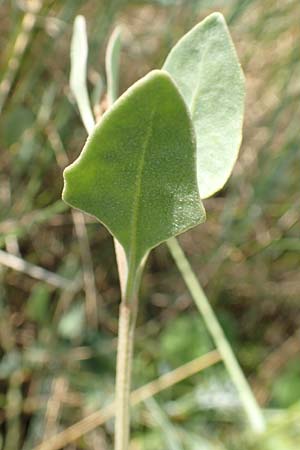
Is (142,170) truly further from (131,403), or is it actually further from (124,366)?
(131,403)

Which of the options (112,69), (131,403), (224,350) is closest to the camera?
(112,69)

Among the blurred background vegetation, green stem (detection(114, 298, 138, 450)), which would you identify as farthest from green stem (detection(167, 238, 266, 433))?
green stem (detection(114, 298, 138, 450))

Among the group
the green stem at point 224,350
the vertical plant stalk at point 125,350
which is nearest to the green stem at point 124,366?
the vertical plant stalk at point 125,350

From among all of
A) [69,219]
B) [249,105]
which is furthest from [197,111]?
[249,105]

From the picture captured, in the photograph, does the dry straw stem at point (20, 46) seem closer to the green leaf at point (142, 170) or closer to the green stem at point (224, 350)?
the green stem at point (224, 350)

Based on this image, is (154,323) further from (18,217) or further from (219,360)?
(18,217)

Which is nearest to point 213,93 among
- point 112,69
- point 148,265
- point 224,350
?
point 112,69
